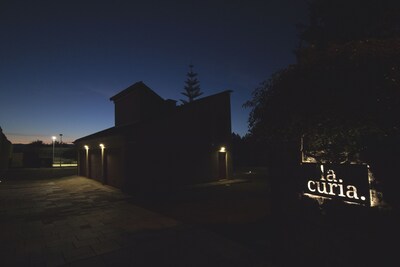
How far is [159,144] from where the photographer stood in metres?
14.9

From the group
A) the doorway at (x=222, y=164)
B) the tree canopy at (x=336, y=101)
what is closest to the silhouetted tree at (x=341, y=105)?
the tree canopy at (x=336, y=101)

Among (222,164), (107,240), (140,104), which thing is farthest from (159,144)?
(107,240)

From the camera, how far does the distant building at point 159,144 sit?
14000mm

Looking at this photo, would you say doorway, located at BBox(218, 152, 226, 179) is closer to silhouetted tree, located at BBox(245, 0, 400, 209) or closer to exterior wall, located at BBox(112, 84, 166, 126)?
exterior wall, located at BBox(112, 84, 166, 126)

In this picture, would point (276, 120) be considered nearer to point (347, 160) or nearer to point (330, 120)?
point (330, 120)

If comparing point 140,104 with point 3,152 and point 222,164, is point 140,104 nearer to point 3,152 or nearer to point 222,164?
A: point 222,164

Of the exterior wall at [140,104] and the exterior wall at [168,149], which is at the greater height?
the exterior wall at [140,104]

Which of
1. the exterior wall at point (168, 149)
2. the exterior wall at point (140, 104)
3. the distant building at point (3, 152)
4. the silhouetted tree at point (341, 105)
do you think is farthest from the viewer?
the distant building at point (3, 152)

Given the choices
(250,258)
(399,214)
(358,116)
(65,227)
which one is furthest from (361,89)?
(65,227)

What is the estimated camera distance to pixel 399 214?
3168 millimetres

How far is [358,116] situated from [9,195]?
1773 centimetres

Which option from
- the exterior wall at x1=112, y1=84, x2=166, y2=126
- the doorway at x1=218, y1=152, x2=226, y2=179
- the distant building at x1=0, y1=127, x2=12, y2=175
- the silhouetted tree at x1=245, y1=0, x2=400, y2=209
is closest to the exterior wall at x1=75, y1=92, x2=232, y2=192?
the doorway at x1=218, y1=152, x2=226, y2=179

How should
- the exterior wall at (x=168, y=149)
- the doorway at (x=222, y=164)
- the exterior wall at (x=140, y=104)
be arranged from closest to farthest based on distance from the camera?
the exterior wall at (x=168, y=149) → the doorway at (x=222, y=164) → the exterior wall at (x=140, y=104)

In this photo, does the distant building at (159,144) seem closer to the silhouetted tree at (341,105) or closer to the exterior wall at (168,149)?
the exterior wall at (168,149)
